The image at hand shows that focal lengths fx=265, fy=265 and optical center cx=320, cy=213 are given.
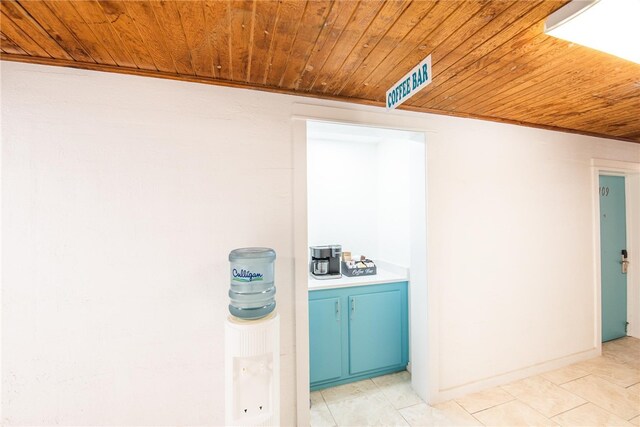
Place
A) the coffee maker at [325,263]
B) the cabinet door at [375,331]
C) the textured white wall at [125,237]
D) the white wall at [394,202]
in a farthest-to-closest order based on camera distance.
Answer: the white wall at [394,202] → the coffee maker at [325,263] → the cabinet door at [375,331] → the textured white wall at [125,237]

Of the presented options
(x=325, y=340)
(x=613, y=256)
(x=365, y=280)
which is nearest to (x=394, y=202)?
(x=365, y=280)

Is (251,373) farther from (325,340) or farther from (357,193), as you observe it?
(357,193)

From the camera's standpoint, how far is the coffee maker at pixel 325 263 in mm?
2639

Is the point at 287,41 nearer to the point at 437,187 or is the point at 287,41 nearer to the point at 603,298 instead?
the point at 437,187

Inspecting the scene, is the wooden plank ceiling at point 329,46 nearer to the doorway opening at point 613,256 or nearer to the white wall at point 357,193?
the white wall at point 357,193

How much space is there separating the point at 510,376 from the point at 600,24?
9.09 feet

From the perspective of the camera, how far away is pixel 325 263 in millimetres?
2654

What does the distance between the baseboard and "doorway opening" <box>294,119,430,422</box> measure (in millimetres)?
202

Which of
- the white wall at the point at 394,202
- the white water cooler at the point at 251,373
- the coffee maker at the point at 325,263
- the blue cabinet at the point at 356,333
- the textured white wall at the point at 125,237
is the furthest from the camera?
the white wall at the point at 394,202

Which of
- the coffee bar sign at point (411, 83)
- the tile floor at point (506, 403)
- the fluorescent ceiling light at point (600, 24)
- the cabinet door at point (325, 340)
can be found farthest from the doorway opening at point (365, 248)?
the fluorescent ceiling light at point (600, 24)

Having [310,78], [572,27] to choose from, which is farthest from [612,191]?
[310,78]

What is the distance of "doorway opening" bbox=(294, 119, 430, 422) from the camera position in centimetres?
223

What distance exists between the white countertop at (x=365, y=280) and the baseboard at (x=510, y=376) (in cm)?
98

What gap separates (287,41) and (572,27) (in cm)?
127
